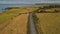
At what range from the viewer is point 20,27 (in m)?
0.81

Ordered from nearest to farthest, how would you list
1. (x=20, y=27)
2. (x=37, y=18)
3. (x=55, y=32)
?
1. (x=55, y=32)
2. (x=20, y=27)
3. (x=37, y=18)

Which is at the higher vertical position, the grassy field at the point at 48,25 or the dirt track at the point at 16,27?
the grassy field at the point at 48,25

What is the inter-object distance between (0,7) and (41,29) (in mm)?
961

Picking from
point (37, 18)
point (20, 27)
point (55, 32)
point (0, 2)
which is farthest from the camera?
point (0, 2)

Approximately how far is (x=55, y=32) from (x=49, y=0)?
3.19 ft

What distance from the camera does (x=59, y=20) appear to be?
2.85ft

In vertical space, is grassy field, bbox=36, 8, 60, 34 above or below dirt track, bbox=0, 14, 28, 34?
above

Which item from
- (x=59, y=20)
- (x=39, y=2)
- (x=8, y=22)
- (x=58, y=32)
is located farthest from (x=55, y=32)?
(x=39, y=2)

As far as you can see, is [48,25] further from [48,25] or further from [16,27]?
[16,27]

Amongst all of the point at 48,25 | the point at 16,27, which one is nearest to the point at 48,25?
the point at 48,25

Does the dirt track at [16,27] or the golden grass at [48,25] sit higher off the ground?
the golden grass at [48,25]

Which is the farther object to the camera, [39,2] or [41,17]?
[39,2]

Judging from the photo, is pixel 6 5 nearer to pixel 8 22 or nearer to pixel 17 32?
pixel 8 22

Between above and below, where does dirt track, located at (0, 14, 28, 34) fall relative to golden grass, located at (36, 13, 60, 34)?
below
